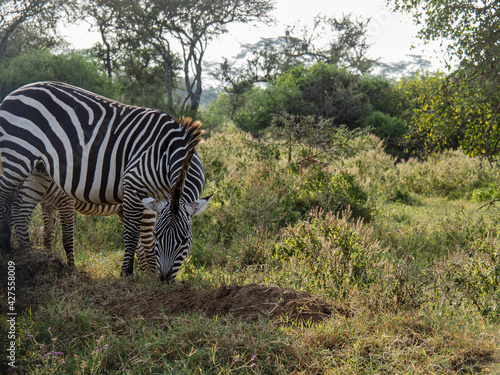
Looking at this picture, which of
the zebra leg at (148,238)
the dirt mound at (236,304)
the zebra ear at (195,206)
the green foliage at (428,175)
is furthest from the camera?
the green foliage at (428,175)

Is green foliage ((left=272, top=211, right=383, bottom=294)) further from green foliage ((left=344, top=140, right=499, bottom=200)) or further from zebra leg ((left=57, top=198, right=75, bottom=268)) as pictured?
green foliage ((left=344, top=140, right=499, bottom=200))

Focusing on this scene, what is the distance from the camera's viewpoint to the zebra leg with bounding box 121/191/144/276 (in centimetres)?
505

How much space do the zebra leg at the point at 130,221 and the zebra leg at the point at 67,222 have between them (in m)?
1.07

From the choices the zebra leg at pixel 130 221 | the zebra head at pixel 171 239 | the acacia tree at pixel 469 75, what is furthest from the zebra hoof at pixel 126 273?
the acacia tree at pixel 469 75

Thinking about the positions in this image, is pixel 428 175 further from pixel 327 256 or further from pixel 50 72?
pixel 50 72

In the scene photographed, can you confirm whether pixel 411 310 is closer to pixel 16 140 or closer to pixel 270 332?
pixel 270 332

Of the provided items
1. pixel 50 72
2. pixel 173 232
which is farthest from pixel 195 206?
pixel 50 72

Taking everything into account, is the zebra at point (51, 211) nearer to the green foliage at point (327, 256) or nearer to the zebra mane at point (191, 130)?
the zebra mane at point (191, 130)

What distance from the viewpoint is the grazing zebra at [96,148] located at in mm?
5043

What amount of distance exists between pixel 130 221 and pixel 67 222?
148 centimetres

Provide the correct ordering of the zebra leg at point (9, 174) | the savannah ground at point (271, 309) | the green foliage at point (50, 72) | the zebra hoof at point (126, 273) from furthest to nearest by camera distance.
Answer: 1. the green foliage at point (50, 72)
2. the zebra leg at point (9, 174)
3. the zebra hoof at point (126, 273)
4. the savannah ground at point (271, 309)

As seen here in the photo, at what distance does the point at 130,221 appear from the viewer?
5.12m

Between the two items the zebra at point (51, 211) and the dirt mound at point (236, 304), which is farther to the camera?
the zebra at point (51, 211)

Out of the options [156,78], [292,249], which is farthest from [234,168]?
[156,78]
